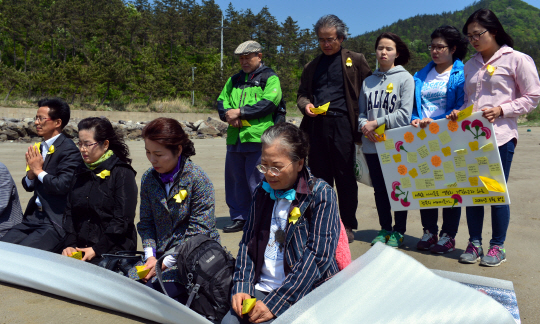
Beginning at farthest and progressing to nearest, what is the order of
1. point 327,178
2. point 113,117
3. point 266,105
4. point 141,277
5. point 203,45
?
point 203,45 < point 113,117 < point 266,105 < point 327,178 < point 141,277

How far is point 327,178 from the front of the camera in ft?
15.0

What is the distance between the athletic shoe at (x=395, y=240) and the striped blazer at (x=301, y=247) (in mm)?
1955

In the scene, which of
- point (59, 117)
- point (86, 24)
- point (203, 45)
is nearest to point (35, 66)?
point (86, 24)

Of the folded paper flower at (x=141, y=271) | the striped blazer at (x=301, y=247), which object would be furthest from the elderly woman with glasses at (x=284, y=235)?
the folded paper flower at (x=141, y=271)

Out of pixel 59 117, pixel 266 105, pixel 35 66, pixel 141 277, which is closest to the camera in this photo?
pixel 141 277

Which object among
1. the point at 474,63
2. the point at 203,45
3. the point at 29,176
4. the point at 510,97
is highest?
the point at 203,45

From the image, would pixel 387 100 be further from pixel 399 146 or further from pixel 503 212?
pixel 503 212

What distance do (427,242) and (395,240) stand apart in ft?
0.98

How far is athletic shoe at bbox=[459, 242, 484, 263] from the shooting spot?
386cm

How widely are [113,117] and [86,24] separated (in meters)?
26.6

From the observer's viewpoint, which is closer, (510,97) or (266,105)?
(510,97)

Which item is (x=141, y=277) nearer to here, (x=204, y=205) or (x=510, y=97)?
(x=204, y=205)

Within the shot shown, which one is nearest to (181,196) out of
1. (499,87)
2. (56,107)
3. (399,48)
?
(56,107)

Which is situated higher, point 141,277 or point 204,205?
point 204,205
